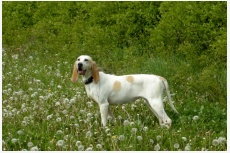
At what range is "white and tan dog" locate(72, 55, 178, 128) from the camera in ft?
24.5

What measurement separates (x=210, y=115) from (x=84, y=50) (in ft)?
18.0

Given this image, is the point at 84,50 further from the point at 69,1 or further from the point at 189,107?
the point at 189,107

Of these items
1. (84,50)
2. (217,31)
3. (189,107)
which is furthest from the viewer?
(84,50)

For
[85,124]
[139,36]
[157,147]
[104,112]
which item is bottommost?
[157,147]

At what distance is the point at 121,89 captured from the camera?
24.7ft

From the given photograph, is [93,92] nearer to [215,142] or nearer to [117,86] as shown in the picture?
[117,86]

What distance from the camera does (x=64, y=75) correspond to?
11.3m

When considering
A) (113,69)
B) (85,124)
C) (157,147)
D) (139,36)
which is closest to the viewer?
(157,147)

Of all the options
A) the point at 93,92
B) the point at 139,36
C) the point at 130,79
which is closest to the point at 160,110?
the point at 130,79

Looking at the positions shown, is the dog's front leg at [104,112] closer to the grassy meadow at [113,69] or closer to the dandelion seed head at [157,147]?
the grassy meadow at [113,69]

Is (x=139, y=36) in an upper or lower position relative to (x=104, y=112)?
upper

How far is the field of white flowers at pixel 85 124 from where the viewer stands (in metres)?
6.59

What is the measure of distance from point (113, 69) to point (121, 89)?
407cm

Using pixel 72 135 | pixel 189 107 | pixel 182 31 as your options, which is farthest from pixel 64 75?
pixel 72 135
